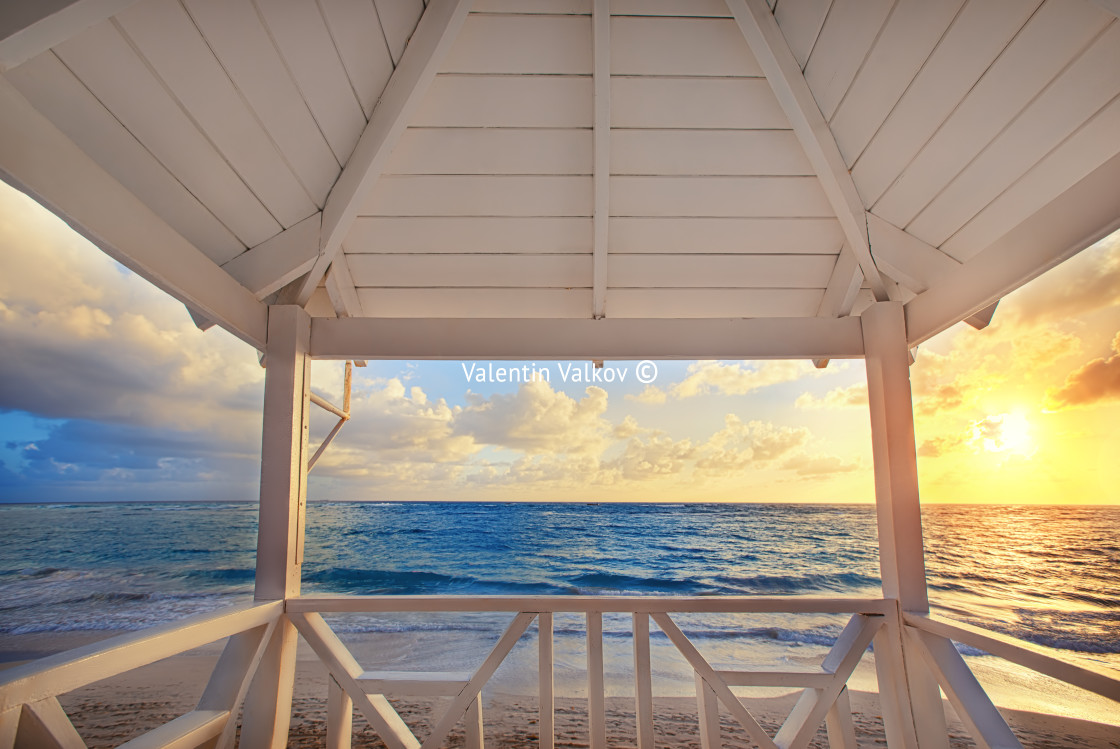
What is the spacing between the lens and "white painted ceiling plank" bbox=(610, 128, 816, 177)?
2.12 metres

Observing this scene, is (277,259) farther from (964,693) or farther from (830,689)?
(964,693)

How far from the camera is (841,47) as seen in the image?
1.73m

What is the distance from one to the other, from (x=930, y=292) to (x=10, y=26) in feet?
7.82

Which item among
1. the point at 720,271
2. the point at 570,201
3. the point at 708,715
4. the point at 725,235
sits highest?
the point at 570,201

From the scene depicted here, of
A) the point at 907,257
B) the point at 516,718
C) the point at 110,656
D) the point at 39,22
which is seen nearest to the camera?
the point at 39,22

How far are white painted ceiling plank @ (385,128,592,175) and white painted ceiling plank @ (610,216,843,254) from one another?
0.32 meters

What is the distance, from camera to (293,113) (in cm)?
174

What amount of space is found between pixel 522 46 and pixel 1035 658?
215 centimetres

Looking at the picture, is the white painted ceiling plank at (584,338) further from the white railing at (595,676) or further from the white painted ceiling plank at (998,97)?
the white railing at (595,676)

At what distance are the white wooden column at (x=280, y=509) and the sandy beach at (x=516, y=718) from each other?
6.77 feet

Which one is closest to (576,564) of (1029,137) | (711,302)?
(711,302)

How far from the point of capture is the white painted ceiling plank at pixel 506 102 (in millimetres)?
1982

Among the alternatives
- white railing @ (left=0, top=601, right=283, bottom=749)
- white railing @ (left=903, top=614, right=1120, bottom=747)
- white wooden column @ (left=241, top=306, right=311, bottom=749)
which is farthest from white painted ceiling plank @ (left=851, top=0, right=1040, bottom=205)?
white railing @ (left=0, top=601, right=283, bottom=749)

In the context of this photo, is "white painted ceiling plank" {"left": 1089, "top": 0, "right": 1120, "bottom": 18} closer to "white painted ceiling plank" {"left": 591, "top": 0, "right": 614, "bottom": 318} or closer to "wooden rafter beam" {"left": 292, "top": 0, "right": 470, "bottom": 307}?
"white painted ceiling plank" {"left": 591, "top": 0, "right": 614, "bottom": 318}
